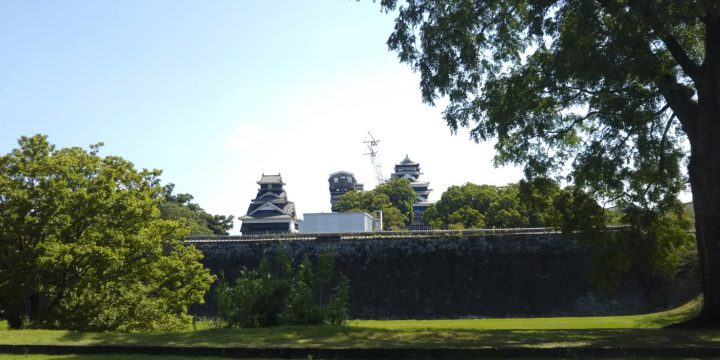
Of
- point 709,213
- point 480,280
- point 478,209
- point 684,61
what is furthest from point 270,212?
point 709,213

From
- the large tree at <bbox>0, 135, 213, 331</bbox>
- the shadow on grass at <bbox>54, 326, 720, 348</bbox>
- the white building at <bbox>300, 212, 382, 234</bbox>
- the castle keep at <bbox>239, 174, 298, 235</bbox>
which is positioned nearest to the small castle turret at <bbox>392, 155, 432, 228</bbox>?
the castle keep at <bbox>239, 174, 298, 235</bbox>

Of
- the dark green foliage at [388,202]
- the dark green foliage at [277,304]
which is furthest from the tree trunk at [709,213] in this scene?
the dark green foliage at [388,202]

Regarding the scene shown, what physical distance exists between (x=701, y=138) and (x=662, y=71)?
4.31ft

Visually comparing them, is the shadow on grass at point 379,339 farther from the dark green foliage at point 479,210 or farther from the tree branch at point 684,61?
the dark green foliage at point 479,210

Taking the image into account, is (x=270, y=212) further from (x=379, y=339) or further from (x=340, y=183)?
(x=379, y=339)

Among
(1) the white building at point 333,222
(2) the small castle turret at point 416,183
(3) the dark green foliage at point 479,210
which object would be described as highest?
(2) the small castle turret at point 416,183

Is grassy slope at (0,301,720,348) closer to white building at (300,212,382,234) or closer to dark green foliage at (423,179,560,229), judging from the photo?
dark green foliage at (423,179,560,229)

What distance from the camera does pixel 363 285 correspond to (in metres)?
24.1

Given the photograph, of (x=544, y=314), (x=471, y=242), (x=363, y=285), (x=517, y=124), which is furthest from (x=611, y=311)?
(x=517, y=124)

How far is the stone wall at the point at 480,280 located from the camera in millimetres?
21750

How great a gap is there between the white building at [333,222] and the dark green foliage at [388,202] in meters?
19.9

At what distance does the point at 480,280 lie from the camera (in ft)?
76.3

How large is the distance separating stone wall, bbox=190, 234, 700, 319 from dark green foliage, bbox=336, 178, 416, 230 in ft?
110

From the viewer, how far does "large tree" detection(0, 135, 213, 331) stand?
11367 mm
